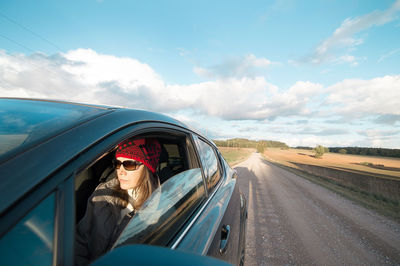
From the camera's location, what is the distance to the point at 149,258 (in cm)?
50

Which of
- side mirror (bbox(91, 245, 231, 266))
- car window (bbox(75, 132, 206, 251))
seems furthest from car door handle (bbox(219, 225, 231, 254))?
side mirror (bbox(91, 245, 231, 266))

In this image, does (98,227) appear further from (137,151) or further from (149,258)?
(149,258)

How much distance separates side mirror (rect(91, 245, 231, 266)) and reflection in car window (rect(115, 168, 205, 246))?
418 mm

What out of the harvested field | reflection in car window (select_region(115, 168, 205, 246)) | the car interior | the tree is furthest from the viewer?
the tree

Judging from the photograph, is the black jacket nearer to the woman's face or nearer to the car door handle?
the woman's face

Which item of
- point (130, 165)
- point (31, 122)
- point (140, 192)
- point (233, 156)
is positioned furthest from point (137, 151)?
point (233, 156)

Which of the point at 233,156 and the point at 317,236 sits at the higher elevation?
the point at 317,236

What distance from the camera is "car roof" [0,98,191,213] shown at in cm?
50

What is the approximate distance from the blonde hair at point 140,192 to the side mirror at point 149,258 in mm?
940

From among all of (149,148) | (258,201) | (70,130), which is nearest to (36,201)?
(70,130)

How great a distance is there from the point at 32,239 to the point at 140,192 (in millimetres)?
1010

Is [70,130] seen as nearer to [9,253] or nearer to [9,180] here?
[9,180]

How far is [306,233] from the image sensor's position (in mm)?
4227

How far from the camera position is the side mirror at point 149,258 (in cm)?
49
